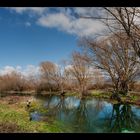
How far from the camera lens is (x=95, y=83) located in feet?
23.3

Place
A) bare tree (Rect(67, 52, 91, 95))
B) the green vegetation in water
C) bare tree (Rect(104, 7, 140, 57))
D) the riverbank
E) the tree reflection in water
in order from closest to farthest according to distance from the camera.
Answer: bare tree (Rect(104, 7, 140, 57)) < the riverbank < the tree reflection in water < the green vegetation in water < bare tree (Rect(67, 52, 91, 95))

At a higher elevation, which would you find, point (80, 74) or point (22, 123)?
point (80, 74)

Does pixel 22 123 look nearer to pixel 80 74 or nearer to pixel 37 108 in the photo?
pixel 37 108

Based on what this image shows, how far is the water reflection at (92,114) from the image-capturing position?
18.4 feet

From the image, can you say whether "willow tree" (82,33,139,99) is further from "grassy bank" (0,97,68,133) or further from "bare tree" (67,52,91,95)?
"grassy bank" (0,97,68,133)

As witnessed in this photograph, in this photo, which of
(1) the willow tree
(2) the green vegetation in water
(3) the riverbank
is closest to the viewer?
(3) the riverbank

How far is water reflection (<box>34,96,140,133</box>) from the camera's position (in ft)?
18.4

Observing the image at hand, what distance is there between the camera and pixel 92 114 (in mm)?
7004

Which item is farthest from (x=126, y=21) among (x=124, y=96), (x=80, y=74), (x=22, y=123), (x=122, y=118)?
(x=124, y=96)

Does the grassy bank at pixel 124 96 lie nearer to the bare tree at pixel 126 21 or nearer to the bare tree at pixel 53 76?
the bare tree at pixel 53 76

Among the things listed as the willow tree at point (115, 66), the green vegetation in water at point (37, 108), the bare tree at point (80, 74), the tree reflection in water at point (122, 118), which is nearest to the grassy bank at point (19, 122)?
the green vegetation in water at point (37, 108)

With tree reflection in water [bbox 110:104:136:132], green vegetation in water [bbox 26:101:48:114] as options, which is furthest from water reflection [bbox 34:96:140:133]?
green vegetation in water [bbox 26:101:48:114]
